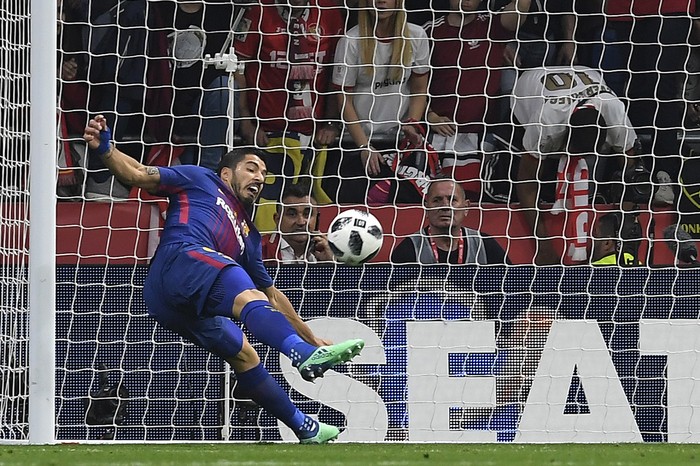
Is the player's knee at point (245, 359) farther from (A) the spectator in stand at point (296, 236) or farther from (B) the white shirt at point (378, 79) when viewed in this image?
(B) the white shirt at point (378, 79)

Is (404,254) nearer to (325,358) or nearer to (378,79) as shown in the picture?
(378,79)

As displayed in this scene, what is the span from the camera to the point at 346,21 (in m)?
8.60

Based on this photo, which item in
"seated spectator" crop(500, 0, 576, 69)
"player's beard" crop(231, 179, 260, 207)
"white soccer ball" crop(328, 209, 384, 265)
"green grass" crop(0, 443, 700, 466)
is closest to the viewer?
"green grass" crop(0, 443, 700, 466)

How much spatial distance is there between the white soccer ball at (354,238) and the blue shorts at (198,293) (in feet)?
1.97

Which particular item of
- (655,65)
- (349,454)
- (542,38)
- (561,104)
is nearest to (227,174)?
(349,454)

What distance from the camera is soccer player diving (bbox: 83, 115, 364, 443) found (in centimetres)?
608

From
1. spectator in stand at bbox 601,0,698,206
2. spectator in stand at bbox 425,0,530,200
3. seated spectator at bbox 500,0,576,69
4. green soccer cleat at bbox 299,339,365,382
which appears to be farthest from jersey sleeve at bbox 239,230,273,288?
spectator in stand at bbox 601,0,698,206

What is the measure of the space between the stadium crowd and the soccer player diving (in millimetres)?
1534

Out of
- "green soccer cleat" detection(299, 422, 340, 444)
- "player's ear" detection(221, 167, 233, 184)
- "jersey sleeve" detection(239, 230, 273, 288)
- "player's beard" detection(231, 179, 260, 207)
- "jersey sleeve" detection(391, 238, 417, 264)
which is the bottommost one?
"green soccer cleat" detection(299, 422, 340, 444)

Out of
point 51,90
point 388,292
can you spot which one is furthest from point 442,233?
point 51,90

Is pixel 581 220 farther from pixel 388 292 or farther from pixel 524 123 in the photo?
pixel 388 292

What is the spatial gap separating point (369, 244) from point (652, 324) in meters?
1.94

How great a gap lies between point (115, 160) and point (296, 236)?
1994 millimetres

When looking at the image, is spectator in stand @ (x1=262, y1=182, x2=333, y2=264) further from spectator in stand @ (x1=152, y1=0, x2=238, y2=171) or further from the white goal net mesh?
the white goal net mesh
